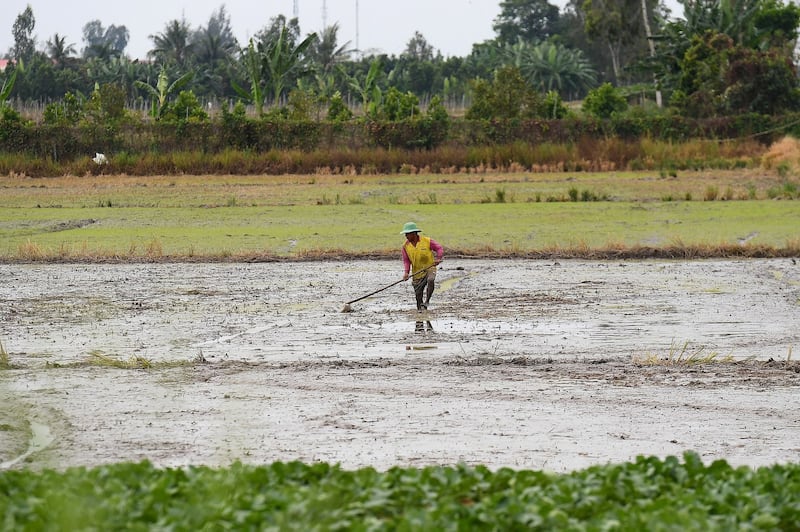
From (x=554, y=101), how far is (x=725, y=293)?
118 ft

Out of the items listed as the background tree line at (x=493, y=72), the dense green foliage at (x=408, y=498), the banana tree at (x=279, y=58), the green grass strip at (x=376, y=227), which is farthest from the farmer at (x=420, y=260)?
the banana tree at (x=279, y=58)

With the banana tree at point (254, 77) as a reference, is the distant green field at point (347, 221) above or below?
below

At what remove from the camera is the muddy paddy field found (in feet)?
33.1

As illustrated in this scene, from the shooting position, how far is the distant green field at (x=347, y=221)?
1086 inches

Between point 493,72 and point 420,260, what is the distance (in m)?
55.0

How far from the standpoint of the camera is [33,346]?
50.8 ft

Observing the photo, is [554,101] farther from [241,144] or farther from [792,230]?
[792,230]

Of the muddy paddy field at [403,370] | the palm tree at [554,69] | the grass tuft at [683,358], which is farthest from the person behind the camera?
the palm tree at [554,69]

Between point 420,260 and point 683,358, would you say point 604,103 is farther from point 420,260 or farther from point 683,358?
point 683,358

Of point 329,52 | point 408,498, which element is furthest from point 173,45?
point 408,498

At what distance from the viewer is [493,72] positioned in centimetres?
7231

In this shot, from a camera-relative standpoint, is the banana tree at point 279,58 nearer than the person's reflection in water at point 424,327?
No

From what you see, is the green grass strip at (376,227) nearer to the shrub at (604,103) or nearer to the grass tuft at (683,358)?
the grass tuft at (683,358)

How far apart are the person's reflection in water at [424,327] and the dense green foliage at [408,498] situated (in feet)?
30.7
